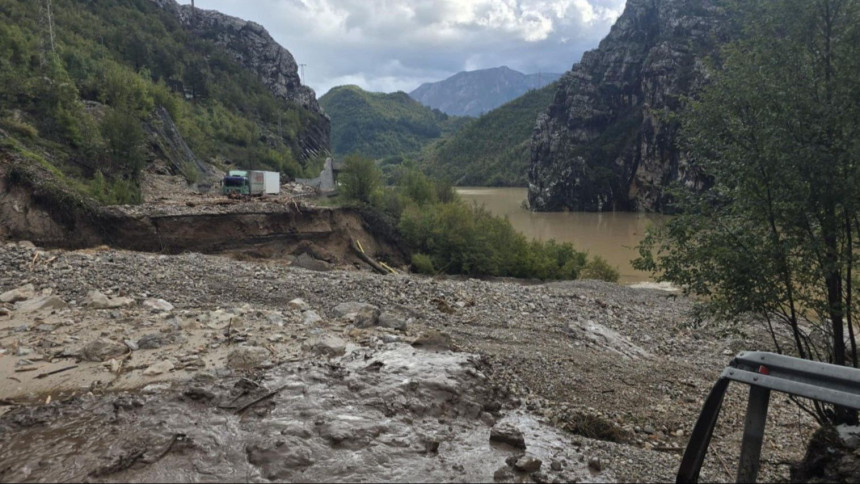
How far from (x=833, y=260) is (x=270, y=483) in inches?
260

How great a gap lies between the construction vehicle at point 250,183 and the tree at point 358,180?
5153 millimetres

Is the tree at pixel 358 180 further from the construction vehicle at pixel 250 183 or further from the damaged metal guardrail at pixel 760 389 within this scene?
the damaged metal guardrail at pixel 760 389

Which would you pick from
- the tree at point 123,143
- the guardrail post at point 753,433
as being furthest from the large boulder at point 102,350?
the tree at point 123,143

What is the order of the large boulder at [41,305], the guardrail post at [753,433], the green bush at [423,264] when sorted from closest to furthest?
1. the guardrail post at [753,433]
2. the large boulder at [41,305]
3. the green bush at [423,264]

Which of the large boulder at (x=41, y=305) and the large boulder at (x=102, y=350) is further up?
the large boulder at (x=41, y=305)

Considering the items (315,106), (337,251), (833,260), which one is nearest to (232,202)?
(337,251)

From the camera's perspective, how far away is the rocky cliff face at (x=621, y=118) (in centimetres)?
6888

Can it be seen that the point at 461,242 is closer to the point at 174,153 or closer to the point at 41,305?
the point at 41,305

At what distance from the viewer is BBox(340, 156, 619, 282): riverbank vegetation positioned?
25094mm

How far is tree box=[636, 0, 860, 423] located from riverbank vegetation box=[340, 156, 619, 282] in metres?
18.6

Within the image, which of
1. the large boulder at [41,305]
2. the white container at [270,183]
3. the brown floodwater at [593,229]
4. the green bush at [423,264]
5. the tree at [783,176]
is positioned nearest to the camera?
the tree at [783,176]

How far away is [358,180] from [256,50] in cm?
7018

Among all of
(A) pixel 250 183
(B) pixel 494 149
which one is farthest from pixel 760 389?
(B) pixel 494 149

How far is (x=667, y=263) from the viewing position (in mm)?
6387
